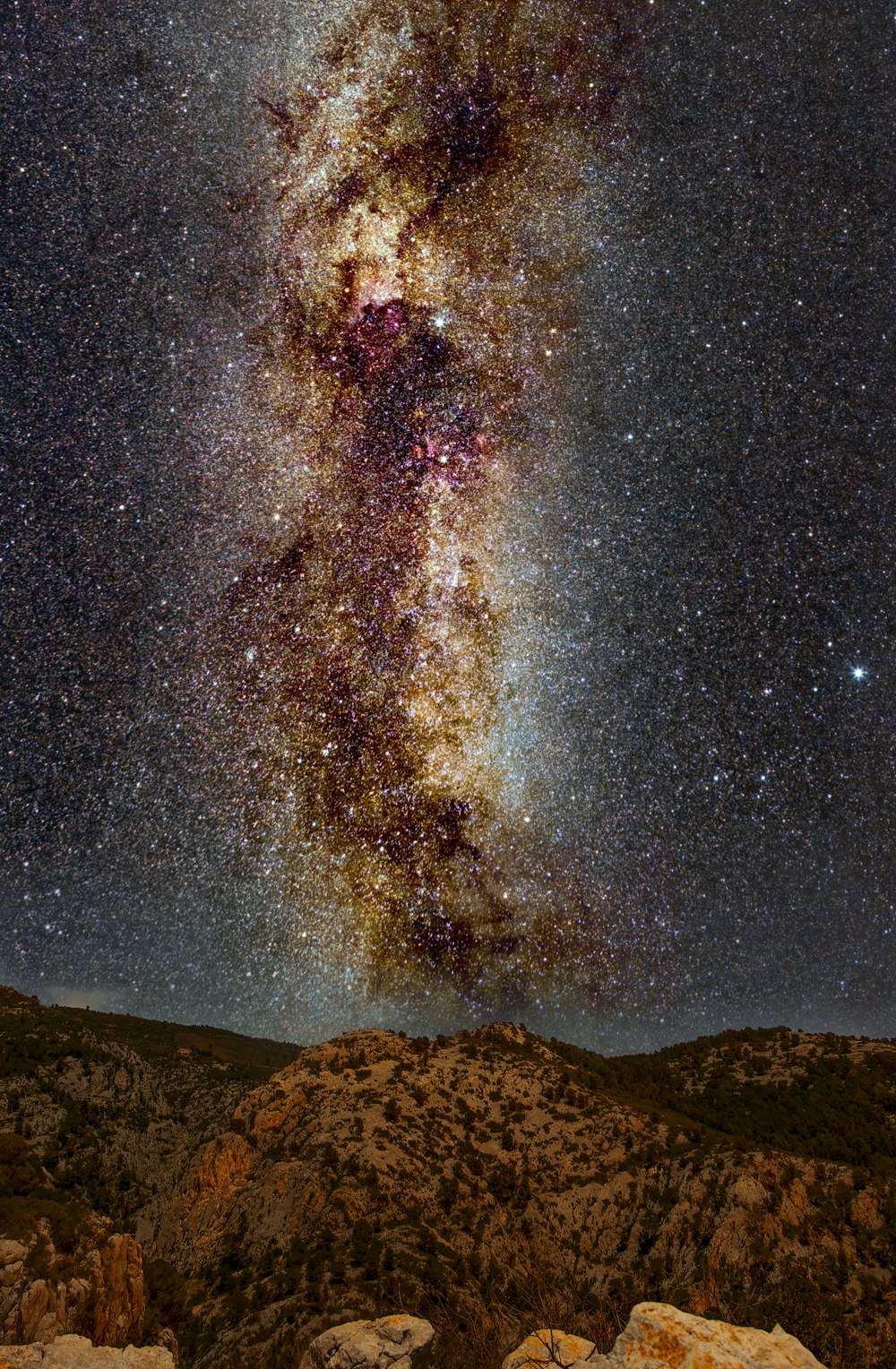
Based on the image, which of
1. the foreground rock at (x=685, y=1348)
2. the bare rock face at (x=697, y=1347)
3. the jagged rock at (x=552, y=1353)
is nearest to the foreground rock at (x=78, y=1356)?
the jagged rock at (x=552, y=1353)

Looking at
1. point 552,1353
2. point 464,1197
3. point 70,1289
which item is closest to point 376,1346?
point 552,1353

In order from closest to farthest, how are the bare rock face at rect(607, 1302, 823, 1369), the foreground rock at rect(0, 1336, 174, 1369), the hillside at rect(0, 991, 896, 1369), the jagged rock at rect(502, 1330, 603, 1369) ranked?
the bare rock face at rect(607, 1302, 823, 1369) → the jagged rock at rect(502, 1330, 603, 1369) → the foreground rock at rect(0, 1336, 174, 1369) → the hillside at rect(0, 991, 896, 1369)

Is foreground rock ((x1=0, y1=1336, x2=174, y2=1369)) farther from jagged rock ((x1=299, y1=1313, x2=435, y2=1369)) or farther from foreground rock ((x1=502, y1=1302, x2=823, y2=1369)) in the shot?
foreground rock ((x1=502, y1=1302, x2=823, y2=1369))

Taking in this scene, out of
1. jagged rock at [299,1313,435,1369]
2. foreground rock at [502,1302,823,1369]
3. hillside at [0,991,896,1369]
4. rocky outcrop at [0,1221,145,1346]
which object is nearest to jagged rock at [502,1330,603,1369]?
foreground rock at [502,1302,823,1369]

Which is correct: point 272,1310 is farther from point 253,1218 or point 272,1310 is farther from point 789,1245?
point 789,1245

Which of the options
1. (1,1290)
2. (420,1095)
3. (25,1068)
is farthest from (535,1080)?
(25,1068)

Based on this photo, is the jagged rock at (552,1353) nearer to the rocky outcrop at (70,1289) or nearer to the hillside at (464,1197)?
the rocky outcrop at (70,1289)

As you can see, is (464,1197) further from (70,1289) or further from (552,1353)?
(552,1353)
